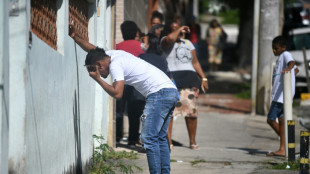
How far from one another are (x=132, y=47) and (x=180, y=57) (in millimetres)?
683

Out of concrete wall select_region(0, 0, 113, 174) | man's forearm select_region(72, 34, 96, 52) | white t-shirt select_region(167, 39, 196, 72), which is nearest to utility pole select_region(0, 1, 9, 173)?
concrete wall select_region(0, 0, 113, 174)

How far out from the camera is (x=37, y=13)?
208 inches

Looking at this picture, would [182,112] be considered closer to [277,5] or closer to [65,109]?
[65,109]

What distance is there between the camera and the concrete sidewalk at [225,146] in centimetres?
839

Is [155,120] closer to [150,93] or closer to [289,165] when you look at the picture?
[150,93]

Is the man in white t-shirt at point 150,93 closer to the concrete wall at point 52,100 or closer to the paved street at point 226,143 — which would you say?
the concrete wall at point 52,100

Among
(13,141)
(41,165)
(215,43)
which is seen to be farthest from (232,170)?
(215,43)

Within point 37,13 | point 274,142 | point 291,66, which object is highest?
point 37,13

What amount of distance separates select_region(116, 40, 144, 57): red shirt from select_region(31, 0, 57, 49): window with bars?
3462mm

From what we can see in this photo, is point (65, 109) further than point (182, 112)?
No

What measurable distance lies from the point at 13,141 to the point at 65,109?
171 centimetres

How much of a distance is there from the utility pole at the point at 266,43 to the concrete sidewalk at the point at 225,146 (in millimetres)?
514

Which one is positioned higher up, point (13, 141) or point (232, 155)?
point (13, 141)

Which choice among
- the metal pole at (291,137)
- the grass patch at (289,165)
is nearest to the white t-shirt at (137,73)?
the metal pole at (291,137)
